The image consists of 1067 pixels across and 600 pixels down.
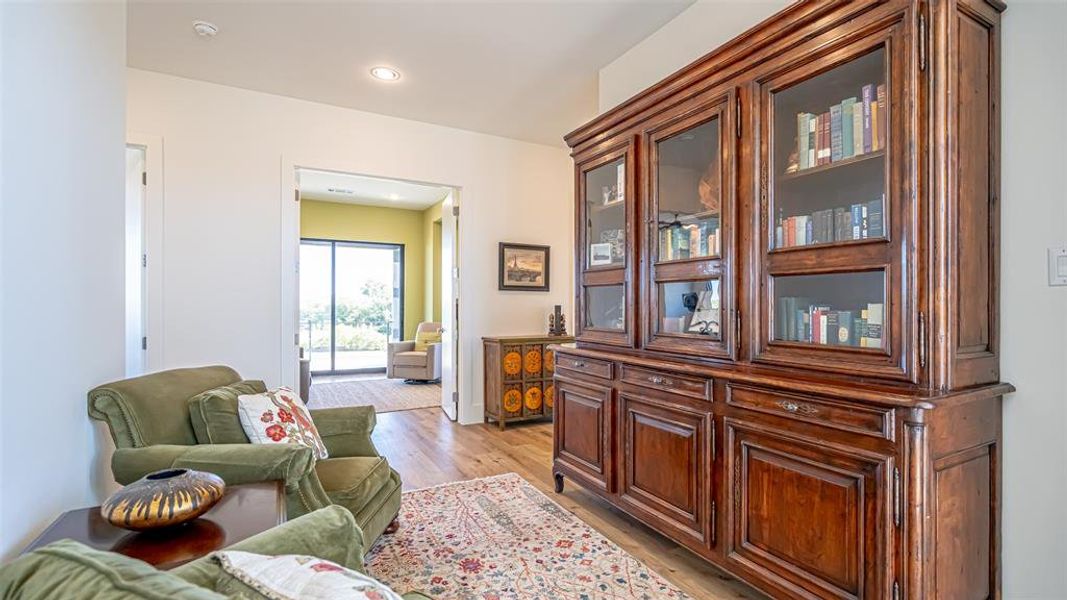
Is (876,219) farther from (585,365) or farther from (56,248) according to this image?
(56,248)

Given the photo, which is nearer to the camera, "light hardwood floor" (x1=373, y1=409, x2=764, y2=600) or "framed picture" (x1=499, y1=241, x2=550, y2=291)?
"light hardwood floor" (x1=373, y1=409, x2=764, y2=600)

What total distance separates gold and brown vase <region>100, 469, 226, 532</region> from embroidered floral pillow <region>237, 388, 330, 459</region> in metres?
0.66

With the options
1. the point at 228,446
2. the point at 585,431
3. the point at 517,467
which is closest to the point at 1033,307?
the point at 585,431

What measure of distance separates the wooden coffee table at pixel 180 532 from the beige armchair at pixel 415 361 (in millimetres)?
5556

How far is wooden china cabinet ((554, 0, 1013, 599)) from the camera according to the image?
1414 millimetres

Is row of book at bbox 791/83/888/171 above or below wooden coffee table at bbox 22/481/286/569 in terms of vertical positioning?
above

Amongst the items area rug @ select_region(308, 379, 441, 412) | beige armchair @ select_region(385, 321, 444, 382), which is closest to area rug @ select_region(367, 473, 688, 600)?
area rug @ select_region(308, 379, 441, 412)

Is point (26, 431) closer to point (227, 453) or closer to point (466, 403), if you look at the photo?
point (227, 453)

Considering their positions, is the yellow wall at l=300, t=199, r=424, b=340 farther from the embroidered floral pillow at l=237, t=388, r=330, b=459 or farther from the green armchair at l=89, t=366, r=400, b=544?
the embroidered floral pillow at l=237, t=388, r=330, b=459

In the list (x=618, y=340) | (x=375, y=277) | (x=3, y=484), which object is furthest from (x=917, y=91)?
(x=375, y=277)

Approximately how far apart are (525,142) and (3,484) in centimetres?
446

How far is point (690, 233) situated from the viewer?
89.4 inches

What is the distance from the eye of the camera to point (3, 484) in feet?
3.53

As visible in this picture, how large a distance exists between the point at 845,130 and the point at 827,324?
0.67 meters
